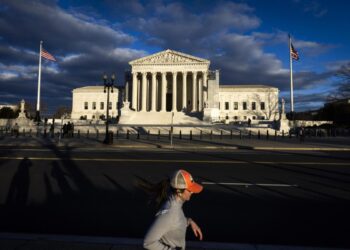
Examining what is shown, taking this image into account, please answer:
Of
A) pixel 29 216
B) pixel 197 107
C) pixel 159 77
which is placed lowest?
pixel 29 216

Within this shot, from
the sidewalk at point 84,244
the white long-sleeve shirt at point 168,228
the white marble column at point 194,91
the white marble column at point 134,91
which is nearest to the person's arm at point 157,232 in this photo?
the white long-sleeve shirt at point 168,228

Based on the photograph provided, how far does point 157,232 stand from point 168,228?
0.36ft

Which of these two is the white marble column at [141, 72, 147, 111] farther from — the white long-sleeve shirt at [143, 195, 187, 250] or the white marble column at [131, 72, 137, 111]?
the white long-sleeve shirt at [143, 195, 187, 250]

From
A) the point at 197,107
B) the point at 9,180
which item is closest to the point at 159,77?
the point at 197,107

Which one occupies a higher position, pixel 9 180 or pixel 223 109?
pixel 223 109

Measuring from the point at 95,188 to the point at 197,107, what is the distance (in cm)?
7699

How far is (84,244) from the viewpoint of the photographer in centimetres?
463

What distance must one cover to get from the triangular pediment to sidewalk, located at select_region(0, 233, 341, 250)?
77.2 metres

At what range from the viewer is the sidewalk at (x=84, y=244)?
4461 millimetres

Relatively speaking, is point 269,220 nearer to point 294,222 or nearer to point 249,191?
point 294,222

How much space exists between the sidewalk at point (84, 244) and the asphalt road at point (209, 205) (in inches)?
19.0

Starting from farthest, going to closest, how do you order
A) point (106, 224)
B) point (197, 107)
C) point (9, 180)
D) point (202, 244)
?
1. point (197, 107)
2. point (9, 180)
3. point (106, 224)
4. point (202, 244)

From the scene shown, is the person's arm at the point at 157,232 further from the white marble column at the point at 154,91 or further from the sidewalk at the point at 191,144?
the white marble column at the point at 154,91

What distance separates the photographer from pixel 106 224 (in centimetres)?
598
